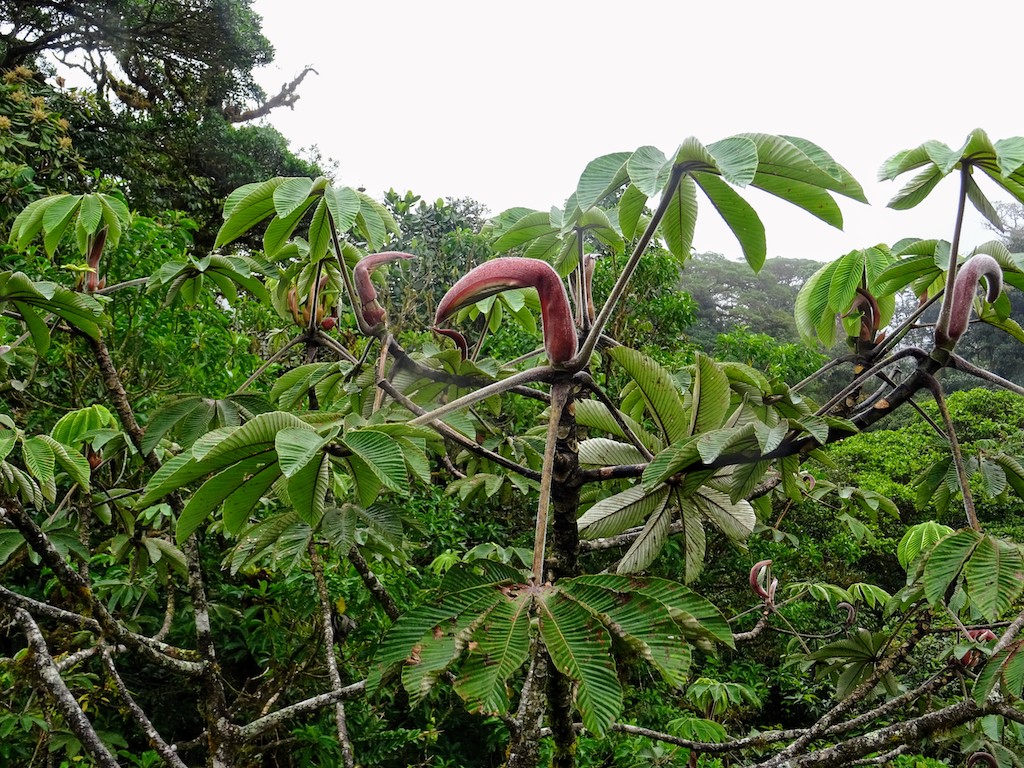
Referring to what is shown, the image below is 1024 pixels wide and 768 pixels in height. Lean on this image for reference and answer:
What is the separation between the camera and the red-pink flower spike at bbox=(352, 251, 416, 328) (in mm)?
942

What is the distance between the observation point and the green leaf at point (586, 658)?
56 cm

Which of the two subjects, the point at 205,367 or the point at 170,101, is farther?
the point at 170,101

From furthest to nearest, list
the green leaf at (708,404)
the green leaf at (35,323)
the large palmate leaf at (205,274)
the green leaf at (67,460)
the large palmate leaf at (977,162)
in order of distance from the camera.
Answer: the large palmate leaf at (205,274) → the green leaf at (35,323) → the green leaf at (67,460) → the green leaf at (708,404) → the large palmate leaf at (977,162)

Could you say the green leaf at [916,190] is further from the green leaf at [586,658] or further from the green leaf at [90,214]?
the green leaf at [90,214]

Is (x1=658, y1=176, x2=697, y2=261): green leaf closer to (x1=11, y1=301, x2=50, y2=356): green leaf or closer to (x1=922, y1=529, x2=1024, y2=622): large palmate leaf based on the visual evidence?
(x1=922, y1=529, x2=1024, y2=622): large palmate leaf

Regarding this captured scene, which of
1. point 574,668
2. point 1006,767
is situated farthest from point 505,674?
point 1006,767

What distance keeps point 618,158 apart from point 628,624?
485mm

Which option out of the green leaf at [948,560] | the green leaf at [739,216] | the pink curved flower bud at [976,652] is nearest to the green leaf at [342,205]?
the green leaf at [739,216]

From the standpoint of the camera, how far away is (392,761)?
3.30m

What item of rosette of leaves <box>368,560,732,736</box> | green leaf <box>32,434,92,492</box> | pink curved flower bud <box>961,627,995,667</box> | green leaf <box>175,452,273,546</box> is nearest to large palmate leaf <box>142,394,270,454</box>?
green leaf <box>32,434,92,492</box>

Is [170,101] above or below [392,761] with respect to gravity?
above

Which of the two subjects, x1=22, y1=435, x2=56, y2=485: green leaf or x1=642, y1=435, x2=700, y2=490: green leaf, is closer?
x1=642, y1=435, x2=700, y2=490: green leaf

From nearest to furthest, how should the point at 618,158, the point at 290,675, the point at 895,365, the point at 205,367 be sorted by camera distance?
the point at 618,158
the point at 895,365
the point at 290,675
the point at 205,367

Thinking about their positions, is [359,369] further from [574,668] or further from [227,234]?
[574,668]
